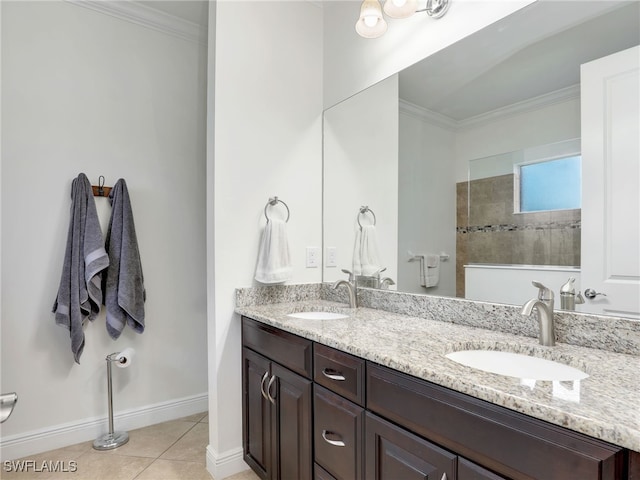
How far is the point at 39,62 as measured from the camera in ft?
6.76

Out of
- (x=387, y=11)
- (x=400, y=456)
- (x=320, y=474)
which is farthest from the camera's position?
(x=387, y=11)

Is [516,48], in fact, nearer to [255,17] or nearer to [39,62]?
[255,17]

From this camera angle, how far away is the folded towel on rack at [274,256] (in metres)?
1.92

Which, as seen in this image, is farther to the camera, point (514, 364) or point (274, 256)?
point (274, 256)

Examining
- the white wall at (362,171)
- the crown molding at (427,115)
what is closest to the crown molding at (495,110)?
the crown molding at (427,115)

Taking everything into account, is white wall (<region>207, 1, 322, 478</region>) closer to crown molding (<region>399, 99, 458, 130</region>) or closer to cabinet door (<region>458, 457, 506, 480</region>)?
crown molding (<region>399, 99, 458, 130</region>)

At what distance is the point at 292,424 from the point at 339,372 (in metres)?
0.42

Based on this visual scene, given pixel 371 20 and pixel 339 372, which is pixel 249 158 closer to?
pixel 371 20

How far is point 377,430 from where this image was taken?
1.05 m

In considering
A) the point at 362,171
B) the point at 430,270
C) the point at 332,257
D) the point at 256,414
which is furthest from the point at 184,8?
the point at 256,414

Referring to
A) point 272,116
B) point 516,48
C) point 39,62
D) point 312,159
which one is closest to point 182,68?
point 39,62

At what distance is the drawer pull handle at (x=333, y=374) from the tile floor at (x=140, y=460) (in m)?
1.02

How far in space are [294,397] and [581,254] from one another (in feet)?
3.74

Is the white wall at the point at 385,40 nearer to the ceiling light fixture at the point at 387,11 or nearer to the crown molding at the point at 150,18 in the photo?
the ceiling light fixture at the point at 387,11
